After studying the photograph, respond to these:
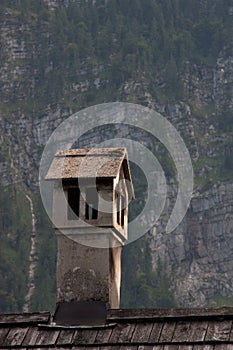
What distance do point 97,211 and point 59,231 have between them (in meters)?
0.69

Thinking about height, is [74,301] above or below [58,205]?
below

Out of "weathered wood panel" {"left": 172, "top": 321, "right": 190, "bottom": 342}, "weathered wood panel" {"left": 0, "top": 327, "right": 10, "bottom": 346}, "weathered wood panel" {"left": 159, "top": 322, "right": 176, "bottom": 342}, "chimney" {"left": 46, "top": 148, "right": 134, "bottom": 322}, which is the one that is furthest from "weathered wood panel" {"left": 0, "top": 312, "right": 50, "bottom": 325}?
"weathered wood panel" {"left": 172, "top": 321, "right": 190, "bottom": 342}

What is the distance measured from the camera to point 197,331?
20016mm

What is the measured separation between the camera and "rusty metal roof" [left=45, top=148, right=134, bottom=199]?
73.1 feet

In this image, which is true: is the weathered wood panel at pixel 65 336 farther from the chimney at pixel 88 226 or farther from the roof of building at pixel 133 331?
the chimney at pixel 88 226

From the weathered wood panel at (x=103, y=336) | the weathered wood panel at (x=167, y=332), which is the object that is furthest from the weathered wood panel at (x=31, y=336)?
the weathered wood panel at (x=167, y=332)

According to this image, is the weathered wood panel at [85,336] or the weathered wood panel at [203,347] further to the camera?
the weathered wood panel at [85,336]

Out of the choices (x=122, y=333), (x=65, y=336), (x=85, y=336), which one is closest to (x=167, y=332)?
(x=122, y=333)

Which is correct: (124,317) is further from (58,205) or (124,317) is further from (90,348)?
(58,205)

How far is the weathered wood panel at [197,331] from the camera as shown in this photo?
781 inches

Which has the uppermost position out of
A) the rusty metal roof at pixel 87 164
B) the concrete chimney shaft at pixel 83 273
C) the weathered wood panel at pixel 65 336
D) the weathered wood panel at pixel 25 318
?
the rusty metal roof at pixel 87 164

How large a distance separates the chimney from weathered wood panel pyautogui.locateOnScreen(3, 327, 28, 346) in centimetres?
88

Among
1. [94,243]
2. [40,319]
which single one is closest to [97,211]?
[94,243]

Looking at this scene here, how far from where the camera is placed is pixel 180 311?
20438mm
